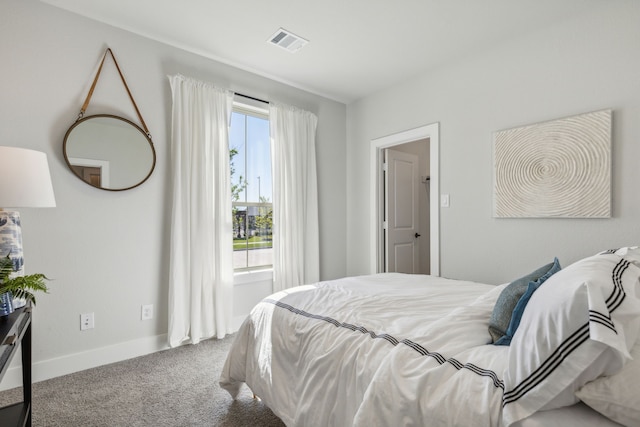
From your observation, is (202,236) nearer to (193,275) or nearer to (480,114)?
(193,275)

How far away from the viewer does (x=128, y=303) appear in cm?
265

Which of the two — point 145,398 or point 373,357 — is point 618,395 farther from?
point 145,398

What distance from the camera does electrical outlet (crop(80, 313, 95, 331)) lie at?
2.44m

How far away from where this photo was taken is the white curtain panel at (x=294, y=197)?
11.5ft

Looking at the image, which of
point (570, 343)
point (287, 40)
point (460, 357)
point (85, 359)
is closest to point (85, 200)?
point (85, 359)

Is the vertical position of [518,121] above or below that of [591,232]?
above

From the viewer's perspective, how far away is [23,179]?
159 centimetres

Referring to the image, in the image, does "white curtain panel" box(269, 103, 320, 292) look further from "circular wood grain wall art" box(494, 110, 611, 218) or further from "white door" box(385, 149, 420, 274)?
"circular wood grain wall art" box(494, 110, 611, 218)

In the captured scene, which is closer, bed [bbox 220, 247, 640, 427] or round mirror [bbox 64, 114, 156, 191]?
bed [bbox 220, 247, 640, 427]

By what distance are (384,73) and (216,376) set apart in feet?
10.4

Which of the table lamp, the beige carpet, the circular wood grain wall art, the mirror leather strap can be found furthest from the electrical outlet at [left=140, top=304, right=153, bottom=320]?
the circular wood grain wall art

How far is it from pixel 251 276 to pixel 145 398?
4.98 feet

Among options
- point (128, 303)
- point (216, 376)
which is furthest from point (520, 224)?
point (128, 303)

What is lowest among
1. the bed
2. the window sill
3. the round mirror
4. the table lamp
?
the window sill
